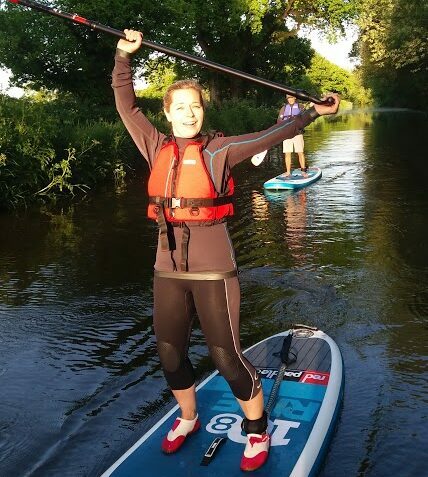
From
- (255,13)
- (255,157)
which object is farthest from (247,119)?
(255,157)

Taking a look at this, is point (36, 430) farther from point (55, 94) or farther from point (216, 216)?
point (55, 94)

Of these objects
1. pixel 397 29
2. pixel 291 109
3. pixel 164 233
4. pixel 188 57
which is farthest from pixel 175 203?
pixel 397 29

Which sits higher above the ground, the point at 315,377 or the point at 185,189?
the point at 185,189

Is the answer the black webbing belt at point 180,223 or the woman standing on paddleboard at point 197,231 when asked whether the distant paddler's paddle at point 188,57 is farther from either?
the black webbing belt at point 180,223

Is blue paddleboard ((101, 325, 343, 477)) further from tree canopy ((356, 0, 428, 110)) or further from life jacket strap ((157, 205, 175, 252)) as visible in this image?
tree canopy ((356, 0, 428, 110))

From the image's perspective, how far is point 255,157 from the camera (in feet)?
11.3

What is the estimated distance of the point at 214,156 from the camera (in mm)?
3113

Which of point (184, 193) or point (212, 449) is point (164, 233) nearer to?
point (184, 193)

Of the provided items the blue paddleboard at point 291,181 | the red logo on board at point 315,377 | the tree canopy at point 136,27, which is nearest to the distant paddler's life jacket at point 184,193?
the red logo on board at point 315,377

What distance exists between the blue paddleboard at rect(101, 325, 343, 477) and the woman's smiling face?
165 cm

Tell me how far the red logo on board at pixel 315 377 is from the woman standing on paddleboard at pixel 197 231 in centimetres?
80

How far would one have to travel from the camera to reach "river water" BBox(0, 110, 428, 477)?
361 centimetres

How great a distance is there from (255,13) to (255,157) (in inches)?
1297

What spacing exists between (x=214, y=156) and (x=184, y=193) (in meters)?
0.25
